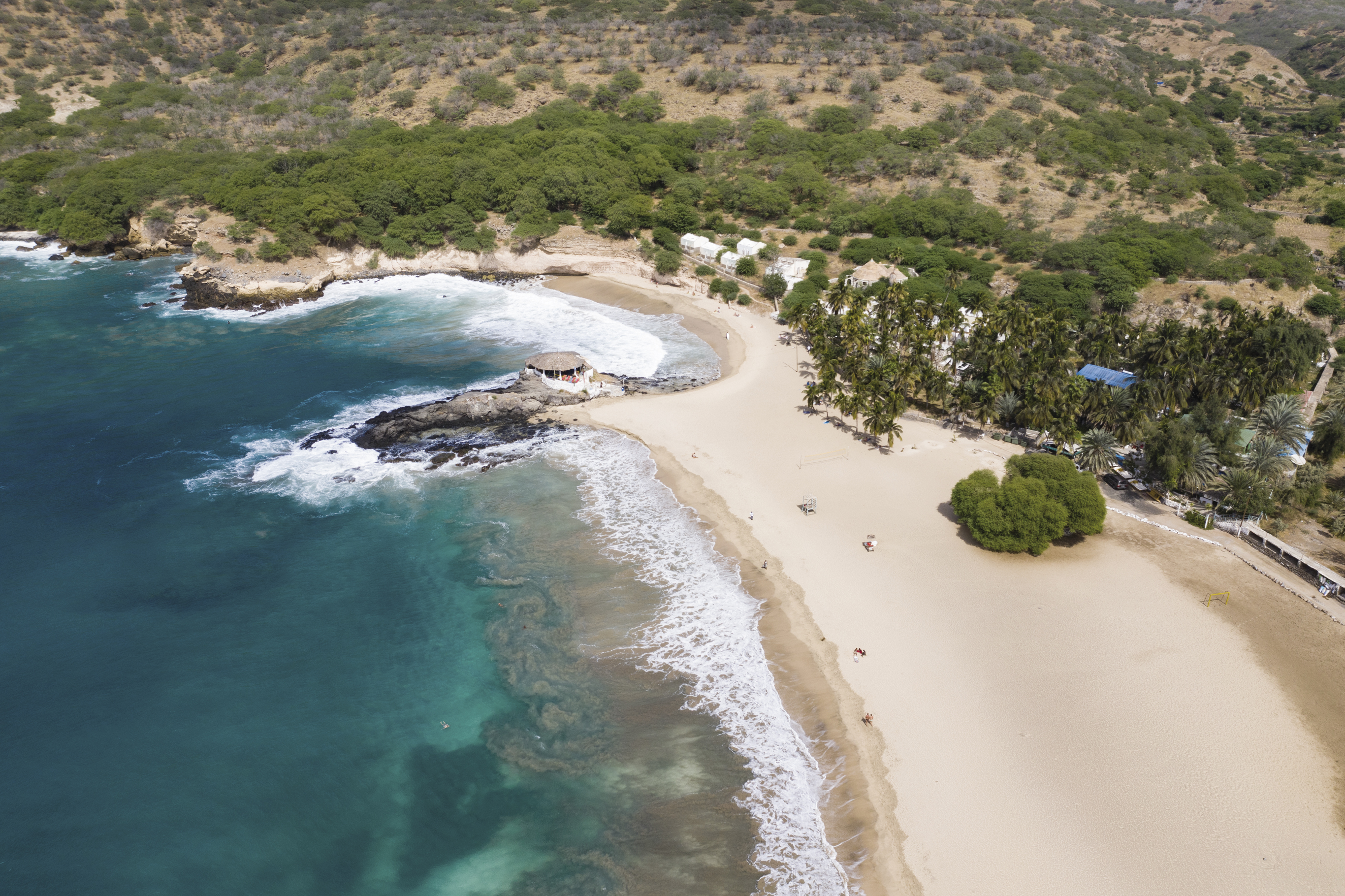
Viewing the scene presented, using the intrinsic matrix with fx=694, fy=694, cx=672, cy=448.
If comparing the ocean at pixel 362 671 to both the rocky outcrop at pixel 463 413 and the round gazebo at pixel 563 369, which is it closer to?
the rocky outcrop at pixel 463 413

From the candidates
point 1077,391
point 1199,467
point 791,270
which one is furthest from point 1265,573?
point 791,270

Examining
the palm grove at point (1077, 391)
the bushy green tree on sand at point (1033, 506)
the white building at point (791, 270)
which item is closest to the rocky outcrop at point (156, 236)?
the white building at point (791, 270)

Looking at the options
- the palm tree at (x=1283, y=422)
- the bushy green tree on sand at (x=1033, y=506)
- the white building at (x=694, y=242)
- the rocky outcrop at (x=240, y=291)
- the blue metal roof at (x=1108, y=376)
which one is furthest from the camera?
the white building at (x=694, y=242)

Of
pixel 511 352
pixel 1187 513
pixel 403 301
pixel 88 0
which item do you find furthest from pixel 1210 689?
pixel 88 0

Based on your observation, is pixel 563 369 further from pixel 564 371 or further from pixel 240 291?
pixel 240 291

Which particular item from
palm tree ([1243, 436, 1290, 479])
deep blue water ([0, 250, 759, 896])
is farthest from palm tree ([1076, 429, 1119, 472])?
deep blue water ([0, 250, 759, 896])

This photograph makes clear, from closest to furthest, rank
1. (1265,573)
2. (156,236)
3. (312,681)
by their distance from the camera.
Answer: (312,681) < (1265,573) < (156,236)

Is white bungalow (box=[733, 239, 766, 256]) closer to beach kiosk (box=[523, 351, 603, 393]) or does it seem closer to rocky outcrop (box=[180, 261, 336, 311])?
beach kiosk (box=[523, 351, 603, 393])
